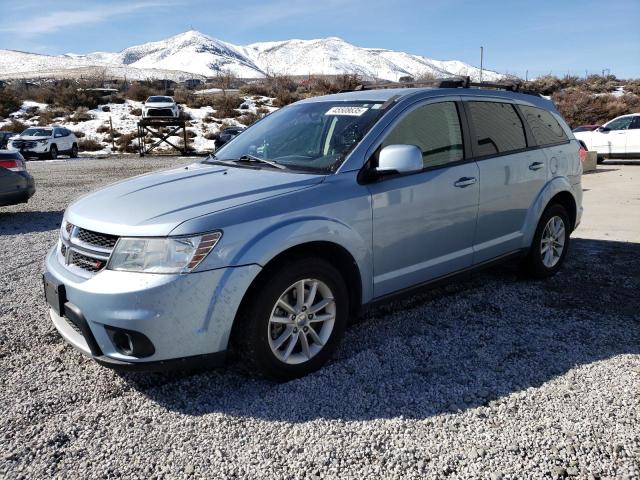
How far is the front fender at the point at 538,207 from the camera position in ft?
16.0

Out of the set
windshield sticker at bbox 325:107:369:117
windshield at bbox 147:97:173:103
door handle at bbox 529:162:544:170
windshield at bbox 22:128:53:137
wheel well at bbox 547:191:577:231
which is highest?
windshield at bbox 147:97:173:103

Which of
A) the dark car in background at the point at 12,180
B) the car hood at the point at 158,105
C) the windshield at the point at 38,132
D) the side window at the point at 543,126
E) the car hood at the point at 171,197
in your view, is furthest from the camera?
the car hood at the point at 158,105

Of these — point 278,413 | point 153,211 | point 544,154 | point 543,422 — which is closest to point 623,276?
point 544,154

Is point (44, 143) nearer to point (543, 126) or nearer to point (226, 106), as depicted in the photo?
point (226, 106)

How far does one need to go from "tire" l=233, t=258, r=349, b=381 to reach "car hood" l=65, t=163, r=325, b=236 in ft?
1.59

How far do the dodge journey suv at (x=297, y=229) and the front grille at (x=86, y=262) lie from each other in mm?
11

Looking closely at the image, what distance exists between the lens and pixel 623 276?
5418mm

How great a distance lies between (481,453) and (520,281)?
9.51 feet

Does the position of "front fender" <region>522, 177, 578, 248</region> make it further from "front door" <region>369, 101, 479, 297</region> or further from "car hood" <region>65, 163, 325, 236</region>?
"car hood" <region>65, 163, 325, 236</region>

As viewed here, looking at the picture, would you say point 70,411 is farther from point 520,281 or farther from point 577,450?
point 520,281

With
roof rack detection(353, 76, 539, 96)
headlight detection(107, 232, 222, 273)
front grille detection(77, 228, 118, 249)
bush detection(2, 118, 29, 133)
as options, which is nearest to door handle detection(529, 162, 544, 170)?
roof rack detection(353, 76, 539, 96)

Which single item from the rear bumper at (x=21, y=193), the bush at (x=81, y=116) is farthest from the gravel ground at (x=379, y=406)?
the bush at (x=81, y=116)

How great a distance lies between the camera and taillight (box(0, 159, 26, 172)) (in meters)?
9.12

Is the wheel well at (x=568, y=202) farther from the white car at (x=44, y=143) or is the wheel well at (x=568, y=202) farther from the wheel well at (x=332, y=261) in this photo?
the white car at (x=44, y=143)
